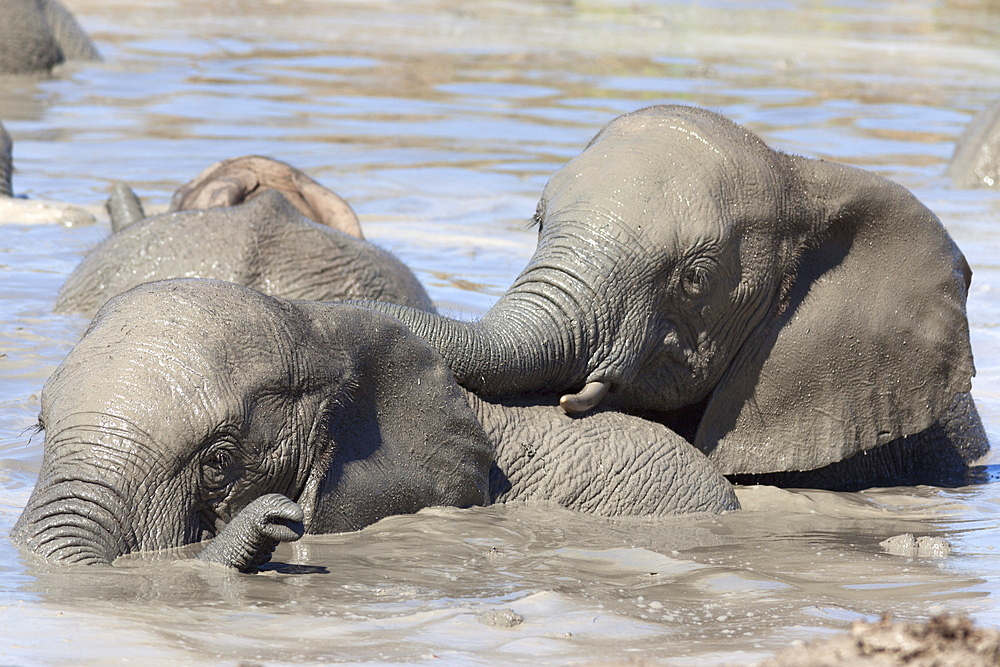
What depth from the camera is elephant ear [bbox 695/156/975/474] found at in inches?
242

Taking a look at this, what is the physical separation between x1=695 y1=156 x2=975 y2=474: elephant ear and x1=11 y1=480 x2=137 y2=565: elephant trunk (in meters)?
2.55

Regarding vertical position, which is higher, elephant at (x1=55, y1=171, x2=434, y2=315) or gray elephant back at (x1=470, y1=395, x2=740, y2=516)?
elephant at (x1=55, y1=171, x2=434, y2=315)

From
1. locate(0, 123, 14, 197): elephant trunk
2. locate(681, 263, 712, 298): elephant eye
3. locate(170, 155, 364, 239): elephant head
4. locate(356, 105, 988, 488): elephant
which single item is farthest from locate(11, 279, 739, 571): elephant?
locate(0, 123, 14, 197): elephant trunk

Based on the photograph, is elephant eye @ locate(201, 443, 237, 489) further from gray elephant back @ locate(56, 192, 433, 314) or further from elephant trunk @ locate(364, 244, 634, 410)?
gray elephant back @ locate(56, 192, 433, 314)

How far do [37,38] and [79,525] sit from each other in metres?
17.1

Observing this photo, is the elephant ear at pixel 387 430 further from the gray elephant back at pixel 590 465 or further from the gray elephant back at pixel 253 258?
the gray elephant back at pixel 253 258

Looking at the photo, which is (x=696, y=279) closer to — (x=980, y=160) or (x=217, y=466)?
(x=217, y=466)

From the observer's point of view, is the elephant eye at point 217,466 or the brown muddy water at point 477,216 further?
the elephant eye at point 217,466

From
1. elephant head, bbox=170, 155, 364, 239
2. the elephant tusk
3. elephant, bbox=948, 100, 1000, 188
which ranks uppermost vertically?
elephant, bbox=948, 100, 1000, 188

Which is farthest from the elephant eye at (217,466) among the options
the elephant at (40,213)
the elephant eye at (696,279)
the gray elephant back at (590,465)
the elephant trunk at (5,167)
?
the elephant trunk at (5,167)

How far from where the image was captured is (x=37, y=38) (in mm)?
20234

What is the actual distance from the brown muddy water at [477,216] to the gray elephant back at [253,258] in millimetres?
381

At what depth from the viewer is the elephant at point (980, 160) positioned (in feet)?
47.1

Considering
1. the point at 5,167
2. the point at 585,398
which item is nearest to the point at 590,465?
the point at 585,398
